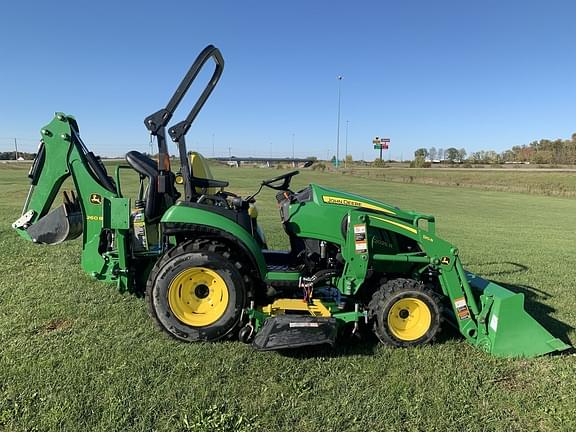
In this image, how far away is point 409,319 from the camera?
415 cm

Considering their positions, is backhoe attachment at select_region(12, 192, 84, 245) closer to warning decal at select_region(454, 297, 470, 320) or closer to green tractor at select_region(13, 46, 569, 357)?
green tractor at select_region(13, 46, 569, 357)

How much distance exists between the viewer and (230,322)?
13.1 ft

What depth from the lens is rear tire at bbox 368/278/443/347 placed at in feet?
13.2

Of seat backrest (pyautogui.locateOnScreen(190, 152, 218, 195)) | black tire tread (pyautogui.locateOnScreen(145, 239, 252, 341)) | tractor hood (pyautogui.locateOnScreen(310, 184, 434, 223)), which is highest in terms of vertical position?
seat backrest (pyautogui.locateOnScreen(190, 152, 218, 195))

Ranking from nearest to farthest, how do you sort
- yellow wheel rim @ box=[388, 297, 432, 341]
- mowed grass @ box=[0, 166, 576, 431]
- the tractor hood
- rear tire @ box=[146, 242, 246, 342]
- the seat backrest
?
mowed grass @ box=[0, 166, 576, 431]
rear tire @ box=[146, 242, 246, 342]
yellow wheel rim @ box=[388, 297, 432, 341]
the tractor hood
the seat backrest

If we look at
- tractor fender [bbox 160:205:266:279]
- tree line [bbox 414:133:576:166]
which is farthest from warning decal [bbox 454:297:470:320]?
tree line [bbox 414:133:576:166]

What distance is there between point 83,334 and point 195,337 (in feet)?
3.61

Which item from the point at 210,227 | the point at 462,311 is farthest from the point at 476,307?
the point at 210,227

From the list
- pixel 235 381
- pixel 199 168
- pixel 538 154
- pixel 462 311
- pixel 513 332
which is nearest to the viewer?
pixel 235 381

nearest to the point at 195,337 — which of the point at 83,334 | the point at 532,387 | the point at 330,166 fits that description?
the point at 83,334

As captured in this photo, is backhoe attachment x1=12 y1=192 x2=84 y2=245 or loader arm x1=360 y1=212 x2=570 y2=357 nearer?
loader arm x1=360 y1=212 x2=570 y2=357

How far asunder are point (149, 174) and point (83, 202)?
2.33 feet

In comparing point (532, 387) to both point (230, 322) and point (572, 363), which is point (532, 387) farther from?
point (230, 322)

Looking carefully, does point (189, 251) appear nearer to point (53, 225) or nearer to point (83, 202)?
point (83, 202)
